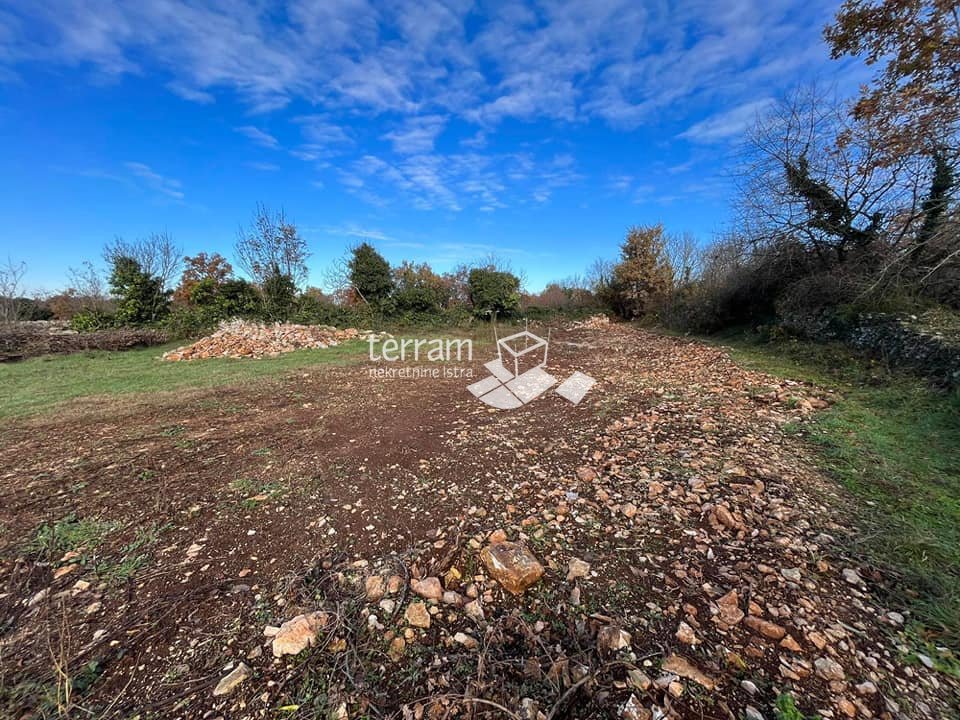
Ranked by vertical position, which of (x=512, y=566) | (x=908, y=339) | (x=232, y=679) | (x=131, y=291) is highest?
(x=131, y=291)

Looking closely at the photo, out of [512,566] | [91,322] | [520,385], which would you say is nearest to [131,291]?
[91,322]

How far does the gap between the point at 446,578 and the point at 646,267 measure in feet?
54.4

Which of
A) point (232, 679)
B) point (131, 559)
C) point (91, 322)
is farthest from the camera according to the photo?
point (91, 322)

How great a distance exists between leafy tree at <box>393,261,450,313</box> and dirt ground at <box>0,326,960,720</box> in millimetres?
12388

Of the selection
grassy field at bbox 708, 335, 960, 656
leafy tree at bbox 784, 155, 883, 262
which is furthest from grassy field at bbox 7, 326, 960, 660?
leafy tree at bbox 784, 155, 883, 262

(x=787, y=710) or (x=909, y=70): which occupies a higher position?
(x=909, y=70)

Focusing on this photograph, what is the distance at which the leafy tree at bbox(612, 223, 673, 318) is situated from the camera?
50.6ft

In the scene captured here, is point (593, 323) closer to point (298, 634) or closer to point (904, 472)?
point (904, 472)

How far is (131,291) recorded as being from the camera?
12836 millimetres

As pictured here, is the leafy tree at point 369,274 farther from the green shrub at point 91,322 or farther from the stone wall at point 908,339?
the stone wall at point 908,339

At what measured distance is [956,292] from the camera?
5.64 metres

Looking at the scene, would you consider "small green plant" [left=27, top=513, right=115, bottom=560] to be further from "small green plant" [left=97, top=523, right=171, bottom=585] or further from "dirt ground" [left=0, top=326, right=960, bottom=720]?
"small green plant" [left=97, top=523, right=171, bottom=585]

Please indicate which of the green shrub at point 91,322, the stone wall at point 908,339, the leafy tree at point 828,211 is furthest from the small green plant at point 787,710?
the green shrub at point 91,322

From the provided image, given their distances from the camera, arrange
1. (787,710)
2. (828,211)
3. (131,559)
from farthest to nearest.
A: 1. (828,211)
2. (131,559)
3. (787,710)
